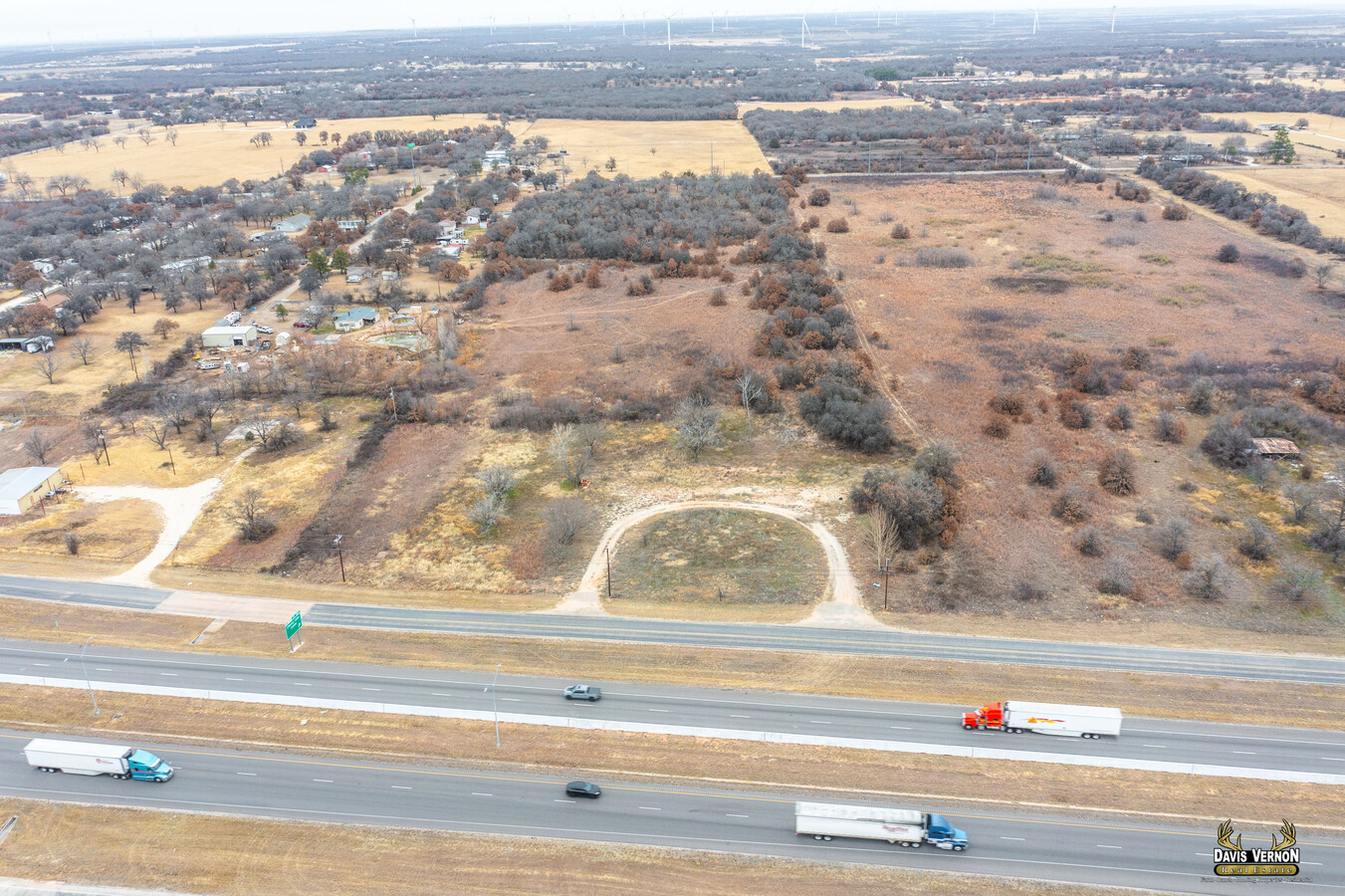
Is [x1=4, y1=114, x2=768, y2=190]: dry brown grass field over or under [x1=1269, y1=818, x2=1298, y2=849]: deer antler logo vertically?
over

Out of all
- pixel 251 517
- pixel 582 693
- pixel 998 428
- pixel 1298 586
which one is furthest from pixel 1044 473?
pixel 251 517

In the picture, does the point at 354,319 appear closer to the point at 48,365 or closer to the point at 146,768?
the point at 48,365

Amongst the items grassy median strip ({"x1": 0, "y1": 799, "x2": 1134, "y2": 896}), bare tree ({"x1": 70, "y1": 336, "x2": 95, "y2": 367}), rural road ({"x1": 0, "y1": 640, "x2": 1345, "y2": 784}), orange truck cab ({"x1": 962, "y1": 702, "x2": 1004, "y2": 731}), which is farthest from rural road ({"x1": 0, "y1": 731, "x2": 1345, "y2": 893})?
bare tree ({"x1": 70, "y1": 336, "x2": 95, "y2": 367})

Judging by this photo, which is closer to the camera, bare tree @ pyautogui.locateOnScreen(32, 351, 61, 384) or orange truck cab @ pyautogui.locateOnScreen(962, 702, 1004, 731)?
orange truck cab @ pyautogui.locateOnScreen(962, 702, 1004, 731)

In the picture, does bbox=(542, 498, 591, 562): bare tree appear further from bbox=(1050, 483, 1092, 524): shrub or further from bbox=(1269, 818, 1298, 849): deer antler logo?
bbox=(1269, 818, 1298, 849): deer antler logo

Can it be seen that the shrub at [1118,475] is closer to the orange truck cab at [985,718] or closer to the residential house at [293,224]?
the orange truck cab at [985,718]
